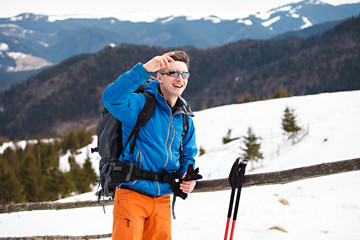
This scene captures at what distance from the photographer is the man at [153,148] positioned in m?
2.31

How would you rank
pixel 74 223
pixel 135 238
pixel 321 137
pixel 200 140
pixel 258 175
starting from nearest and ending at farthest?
1. pixel 135 238
2. pixel 258 175
3. pixel 74 223
4. pixel 321 137
5. pixel 200 140

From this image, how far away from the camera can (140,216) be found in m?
2.42

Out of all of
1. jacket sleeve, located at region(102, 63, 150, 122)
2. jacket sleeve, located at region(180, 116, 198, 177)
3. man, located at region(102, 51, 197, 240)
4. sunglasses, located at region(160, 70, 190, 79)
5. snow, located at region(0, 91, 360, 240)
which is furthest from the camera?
snow, located at region(0, 91, 360, 240)

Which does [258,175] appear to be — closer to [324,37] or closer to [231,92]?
[231,92]

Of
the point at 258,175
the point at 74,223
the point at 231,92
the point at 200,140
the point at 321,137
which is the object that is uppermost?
the point at 258,175

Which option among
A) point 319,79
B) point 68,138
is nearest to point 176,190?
point 68,138

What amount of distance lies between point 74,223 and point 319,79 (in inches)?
6037

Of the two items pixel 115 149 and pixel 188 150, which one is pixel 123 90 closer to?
pixel 115 149

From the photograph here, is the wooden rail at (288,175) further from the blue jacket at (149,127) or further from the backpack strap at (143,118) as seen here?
the backpack strap at (143,118)

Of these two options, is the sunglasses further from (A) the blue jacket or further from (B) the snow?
(B) the snow

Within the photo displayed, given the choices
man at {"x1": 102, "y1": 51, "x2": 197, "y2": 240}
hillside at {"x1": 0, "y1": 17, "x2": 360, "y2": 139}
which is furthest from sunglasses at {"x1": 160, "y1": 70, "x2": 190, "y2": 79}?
hillside at {"x1": 0, "y1": 17, "x2": 360, "y2": 139}

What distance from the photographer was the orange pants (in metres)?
2.32

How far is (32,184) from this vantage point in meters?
28.4

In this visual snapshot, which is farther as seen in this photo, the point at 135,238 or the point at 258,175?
the point at 258,175
